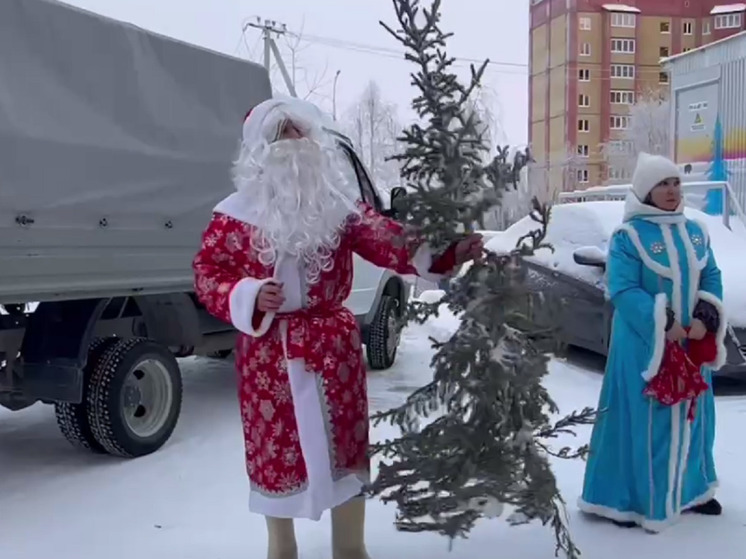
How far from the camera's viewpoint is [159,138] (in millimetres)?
5355

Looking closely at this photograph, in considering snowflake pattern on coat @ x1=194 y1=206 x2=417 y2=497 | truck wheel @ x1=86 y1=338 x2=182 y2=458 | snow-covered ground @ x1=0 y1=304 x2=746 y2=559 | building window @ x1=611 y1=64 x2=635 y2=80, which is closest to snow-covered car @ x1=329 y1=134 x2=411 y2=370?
snow-covered ground @ x1=0 y1=304 x2=746 y2=559

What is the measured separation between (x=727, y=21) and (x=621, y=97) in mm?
8176

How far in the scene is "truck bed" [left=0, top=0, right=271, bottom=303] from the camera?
4250mm

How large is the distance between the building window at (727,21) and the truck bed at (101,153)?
182 feet

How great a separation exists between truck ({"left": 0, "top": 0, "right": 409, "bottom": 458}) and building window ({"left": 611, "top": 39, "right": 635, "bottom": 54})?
5338cm

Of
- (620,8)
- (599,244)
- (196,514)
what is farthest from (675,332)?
(620,8)

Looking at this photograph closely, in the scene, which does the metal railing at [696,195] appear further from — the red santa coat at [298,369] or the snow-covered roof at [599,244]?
the red santa coat at [298,369]

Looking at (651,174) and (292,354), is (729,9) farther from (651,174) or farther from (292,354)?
(292,354)

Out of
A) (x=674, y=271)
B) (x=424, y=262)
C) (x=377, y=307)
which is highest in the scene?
(x=424, y=262)

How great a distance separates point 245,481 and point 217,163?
7.40 ft

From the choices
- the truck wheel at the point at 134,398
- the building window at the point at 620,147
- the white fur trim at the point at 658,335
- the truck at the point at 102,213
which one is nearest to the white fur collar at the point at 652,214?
the white fur trim at the point at 658,335

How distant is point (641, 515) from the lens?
3754 mm

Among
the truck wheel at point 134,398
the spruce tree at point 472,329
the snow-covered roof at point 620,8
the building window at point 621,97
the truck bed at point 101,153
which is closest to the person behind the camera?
the spruce tree at point 472,329

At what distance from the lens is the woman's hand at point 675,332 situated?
3.61 meters
